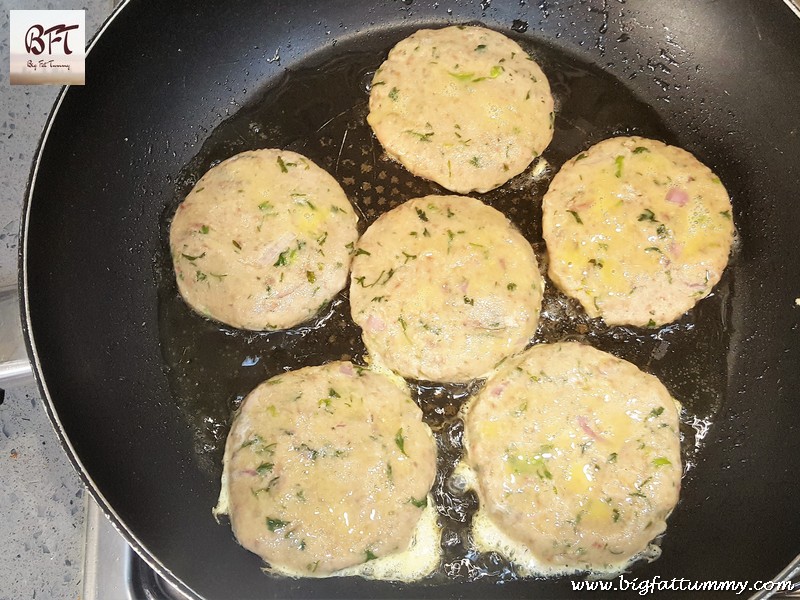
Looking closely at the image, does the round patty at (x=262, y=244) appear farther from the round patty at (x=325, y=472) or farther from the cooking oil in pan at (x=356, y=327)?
the round patty at (x=325, y=472)

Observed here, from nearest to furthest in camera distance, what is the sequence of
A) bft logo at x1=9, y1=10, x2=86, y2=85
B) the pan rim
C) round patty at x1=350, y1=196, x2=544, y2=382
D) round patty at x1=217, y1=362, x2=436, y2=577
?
the pan rim, round patty at x1=217, y1=362, x2=436, y2=577, round patty at x1=350, y1=196, x2=544, y2=382, bft logo at x1=9, y1=10, x2=86, y2=85

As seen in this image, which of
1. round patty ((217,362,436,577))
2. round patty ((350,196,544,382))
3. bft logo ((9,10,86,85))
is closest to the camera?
round patty ((217,362,436,577))

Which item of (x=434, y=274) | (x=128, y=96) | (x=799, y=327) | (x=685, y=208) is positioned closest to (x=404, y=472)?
(x=434, y=274)

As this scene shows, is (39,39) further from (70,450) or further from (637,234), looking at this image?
(637,234)

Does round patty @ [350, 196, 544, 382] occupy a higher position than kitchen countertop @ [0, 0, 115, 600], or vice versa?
round patty @ [350, 196, 544, 382]

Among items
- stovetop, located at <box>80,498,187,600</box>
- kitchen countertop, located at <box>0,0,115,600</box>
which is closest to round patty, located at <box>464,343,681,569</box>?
stovetop, located at <box>80,498,187,600</box>

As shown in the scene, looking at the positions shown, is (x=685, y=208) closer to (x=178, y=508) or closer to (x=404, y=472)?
(x=404, y=472)

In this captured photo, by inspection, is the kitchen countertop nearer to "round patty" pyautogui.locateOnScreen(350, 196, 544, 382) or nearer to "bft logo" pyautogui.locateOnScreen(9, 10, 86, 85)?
"bft logo" pyautogui.locateOnScreen(9, 10, 86, 85)
